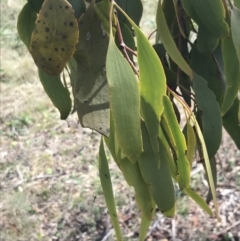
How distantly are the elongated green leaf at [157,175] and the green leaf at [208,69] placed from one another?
0.61ft

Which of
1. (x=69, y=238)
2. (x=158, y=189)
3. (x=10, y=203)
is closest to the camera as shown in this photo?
(x=158, y=189)

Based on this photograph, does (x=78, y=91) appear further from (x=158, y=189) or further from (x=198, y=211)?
(x=198, y=211)

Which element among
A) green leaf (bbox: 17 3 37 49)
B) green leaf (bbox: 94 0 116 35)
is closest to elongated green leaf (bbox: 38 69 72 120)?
green leaf (bbox: 17 3 37 49)

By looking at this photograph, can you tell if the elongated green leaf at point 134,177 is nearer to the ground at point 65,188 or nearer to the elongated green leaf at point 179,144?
the elongated green leaf at point 179,144

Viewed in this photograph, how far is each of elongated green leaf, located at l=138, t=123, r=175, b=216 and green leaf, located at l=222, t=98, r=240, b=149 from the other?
0.75 feet

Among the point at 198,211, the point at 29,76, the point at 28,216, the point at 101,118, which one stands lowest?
the point at 198,211

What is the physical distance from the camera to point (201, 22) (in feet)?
2.25

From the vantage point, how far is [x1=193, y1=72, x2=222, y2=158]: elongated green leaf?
28.8 inches

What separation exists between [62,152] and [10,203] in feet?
1.19

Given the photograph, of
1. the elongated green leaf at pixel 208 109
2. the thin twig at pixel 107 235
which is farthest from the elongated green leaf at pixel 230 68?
the thin twig at pixel 107 235

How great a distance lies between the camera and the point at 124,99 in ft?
1.81

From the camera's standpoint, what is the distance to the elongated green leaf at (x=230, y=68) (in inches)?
28.2

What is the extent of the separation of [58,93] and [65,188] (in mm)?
1233

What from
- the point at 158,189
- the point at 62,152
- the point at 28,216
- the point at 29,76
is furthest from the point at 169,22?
the point at 29,76
